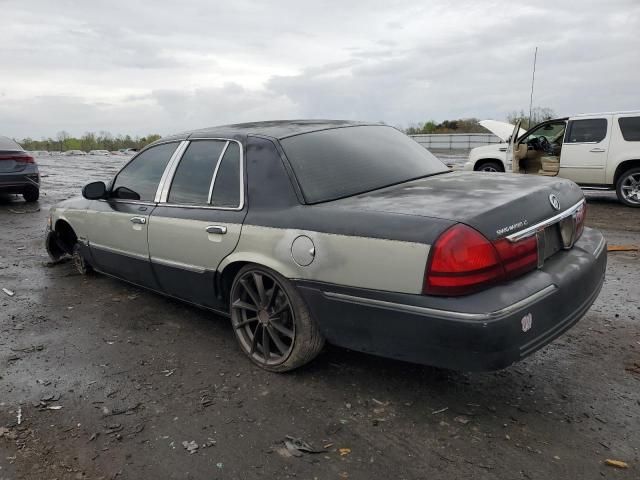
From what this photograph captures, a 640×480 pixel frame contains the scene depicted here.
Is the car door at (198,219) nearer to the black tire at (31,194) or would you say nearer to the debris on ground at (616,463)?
the debris on ground at (616,463)

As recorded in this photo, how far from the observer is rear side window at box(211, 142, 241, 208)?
3492mm

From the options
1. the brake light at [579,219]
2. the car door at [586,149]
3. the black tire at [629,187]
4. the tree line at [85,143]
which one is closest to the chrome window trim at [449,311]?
the brake light at [579,219]

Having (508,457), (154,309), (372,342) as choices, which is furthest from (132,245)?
(508,457)

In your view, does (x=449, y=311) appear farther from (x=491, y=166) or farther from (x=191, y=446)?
(x=491, y=166)

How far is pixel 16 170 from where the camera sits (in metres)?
10.7

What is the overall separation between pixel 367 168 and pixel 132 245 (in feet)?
6.89

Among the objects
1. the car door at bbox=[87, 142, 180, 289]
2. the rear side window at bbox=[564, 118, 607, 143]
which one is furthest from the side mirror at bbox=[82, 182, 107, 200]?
the rear side window at bbox=[564, 118, 607, 143]

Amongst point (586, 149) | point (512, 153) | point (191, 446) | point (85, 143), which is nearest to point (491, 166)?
point (512, 153)

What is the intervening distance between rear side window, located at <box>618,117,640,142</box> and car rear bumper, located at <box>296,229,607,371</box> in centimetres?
815

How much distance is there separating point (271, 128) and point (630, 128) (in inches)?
340

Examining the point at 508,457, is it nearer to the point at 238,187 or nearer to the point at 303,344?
the point at 303,344

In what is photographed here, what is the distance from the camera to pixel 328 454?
8.25 ft

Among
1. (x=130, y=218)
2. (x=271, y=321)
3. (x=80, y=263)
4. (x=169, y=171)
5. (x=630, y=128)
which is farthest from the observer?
(x=630, y=128)

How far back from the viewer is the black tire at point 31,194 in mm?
11102
